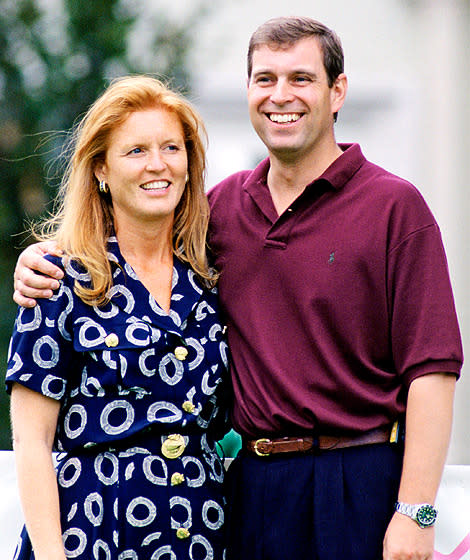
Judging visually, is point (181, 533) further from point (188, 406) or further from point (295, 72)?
point (295, 72)

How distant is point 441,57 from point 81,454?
147 inches

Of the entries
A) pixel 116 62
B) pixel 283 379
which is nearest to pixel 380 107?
pixel 116 62

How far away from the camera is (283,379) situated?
2830mm

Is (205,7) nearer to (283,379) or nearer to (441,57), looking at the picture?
(441,57)

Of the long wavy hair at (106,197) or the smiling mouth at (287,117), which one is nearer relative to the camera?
the long wavy hair at (106,197)

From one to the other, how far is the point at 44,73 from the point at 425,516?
2997 millimetres

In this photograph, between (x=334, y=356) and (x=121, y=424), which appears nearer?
(x=121, y=424)

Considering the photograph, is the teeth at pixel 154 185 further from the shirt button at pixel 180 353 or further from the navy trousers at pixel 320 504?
the navy trousers at pixel 320 504

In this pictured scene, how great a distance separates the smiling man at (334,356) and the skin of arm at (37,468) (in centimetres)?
52

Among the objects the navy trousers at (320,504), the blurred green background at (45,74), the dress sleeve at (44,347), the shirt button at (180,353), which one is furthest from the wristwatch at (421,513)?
the blurred green background at (45,74)

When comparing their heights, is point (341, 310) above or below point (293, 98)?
below

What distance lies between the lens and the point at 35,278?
2.70 metres

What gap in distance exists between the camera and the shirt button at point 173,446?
2.73m

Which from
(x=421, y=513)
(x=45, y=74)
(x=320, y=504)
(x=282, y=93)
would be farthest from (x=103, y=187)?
(x=45, y=74)
